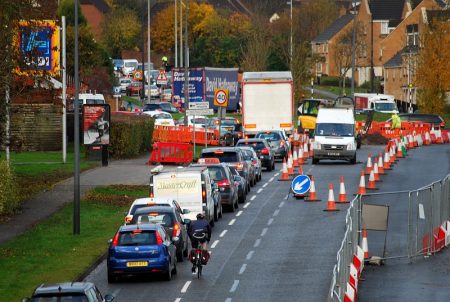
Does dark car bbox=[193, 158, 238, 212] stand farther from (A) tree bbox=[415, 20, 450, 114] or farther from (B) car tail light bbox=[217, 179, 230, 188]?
(A) tree bbox=[415, 20, 450, 114]

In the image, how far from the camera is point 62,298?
2103cm

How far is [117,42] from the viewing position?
164m

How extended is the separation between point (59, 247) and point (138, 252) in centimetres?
630

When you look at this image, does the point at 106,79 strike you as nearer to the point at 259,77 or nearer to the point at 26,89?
the point at 259,77

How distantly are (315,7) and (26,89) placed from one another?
127077 millimetres

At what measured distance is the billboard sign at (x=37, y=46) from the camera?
47188mm

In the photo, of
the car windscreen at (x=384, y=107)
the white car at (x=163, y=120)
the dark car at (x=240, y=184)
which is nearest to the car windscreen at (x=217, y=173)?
the dark car at (x=240, y=184)

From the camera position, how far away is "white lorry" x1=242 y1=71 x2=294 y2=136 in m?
68.1

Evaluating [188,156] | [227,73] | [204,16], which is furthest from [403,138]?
[204,16]

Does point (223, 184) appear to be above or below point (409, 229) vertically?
above

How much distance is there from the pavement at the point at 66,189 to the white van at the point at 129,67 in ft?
259

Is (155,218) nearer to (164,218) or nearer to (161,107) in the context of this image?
(164,218)

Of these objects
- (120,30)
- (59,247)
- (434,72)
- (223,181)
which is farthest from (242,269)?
(120,30)

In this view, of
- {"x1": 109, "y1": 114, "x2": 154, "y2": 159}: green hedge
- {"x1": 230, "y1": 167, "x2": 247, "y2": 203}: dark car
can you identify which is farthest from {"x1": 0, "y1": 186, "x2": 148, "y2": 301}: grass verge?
{"x1": 109, "y1": 114, "x2": 154, "y2": 159}: green hedge
